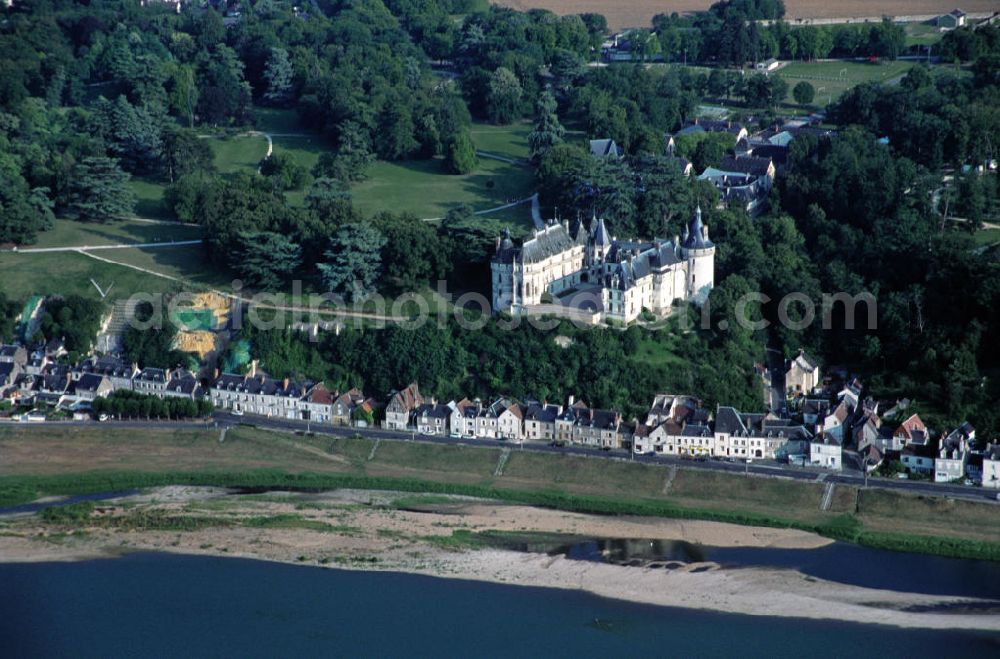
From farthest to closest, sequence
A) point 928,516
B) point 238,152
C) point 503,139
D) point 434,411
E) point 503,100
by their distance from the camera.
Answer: point 503,100, point 503,139, point 238,152, point 434,411, point 928,516

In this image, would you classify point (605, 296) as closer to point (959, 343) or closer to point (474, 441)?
point (474, 441)

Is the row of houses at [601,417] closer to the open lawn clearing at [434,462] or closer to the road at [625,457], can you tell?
the road at [625,457]

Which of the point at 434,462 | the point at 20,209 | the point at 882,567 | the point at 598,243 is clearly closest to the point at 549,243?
the point at 598,243

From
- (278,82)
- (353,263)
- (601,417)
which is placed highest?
(278,82)

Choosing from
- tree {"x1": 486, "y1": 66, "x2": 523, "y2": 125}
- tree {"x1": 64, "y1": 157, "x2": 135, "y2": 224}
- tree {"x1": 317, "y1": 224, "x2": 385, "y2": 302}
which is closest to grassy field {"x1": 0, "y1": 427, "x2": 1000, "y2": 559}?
tree {"x1": 317, "y1": 224, "x2": 385, "y2": 302}

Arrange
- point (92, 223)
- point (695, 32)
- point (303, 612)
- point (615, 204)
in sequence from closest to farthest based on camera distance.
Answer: point (303, 612), point (615, 204), point (92, 223), point (695, 32)

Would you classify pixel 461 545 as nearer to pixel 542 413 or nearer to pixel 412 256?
pixel 542 413

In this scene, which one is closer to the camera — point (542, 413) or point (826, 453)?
point (826, 453)

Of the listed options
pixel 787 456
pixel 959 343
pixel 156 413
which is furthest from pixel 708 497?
pixel 156 413
